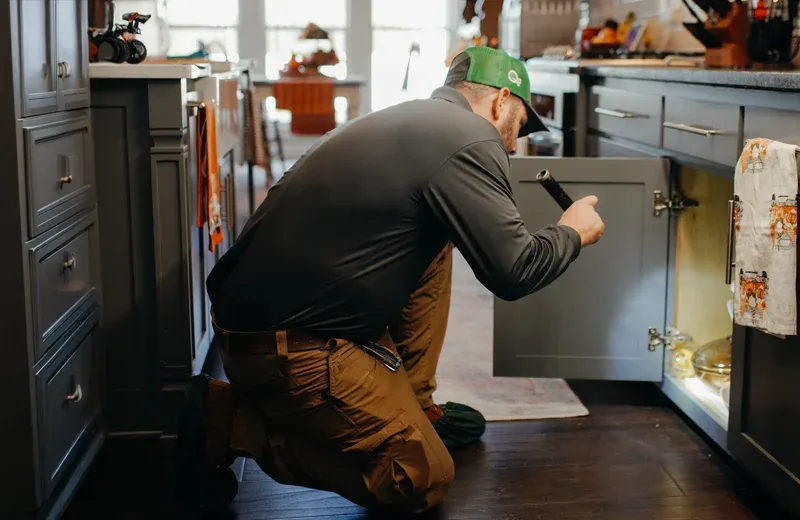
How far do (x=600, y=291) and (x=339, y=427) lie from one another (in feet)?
3.66

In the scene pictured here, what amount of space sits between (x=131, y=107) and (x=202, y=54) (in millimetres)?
1119

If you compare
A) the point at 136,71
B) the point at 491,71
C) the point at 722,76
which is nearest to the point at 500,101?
the point at 491,71

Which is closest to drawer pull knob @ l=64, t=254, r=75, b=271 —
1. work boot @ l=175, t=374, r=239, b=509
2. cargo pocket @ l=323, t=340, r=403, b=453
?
work boot @ l=175, t=374, r=239, b=509

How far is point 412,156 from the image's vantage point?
196 cm

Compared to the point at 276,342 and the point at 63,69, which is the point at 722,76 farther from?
the point at 63,69

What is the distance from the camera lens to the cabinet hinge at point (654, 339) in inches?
113

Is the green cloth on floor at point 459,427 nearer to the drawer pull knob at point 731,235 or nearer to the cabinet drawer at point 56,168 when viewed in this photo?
the drawer pull knob at point 731,235

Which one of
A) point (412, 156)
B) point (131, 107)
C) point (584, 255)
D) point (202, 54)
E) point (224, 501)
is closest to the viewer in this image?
point (412, 156)

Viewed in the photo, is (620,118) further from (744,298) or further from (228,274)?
(228,274)

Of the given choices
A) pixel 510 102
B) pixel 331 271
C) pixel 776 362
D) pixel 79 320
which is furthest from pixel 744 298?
pixel 79 320

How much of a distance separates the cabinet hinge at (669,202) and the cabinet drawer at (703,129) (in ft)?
0.47

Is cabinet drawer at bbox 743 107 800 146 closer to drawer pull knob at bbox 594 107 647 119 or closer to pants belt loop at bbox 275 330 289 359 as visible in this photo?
drawer pull knob at bbox 594 107 647 119

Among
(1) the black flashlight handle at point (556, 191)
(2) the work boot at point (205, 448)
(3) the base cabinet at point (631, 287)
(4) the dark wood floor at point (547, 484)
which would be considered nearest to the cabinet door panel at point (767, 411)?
(4) the dark wood floor at point (547, 484)

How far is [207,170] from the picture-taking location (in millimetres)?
2766
